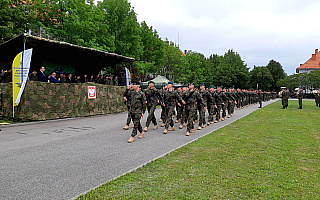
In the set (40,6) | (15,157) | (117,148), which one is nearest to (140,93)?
→ (117,148)

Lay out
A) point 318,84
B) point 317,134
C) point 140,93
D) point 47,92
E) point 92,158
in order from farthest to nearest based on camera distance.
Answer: point 318,84
point 47,92
point 317,134
point 140,93
point 92,158

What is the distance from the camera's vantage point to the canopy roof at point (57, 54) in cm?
1503

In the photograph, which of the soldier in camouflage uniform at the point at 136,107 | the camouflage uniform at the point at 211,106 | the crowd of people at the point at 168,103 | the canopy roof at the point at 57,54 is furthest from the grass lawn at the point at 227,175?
the canopy roof at the point at 57,54

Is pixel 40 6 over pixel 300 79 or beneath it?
over

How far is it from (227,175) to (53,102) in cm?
1199

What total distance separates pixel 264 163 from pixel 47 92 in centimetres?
1207

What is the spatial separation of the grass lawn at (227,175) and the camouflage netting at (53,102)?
955 cm

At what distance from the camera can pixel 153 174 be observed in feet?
15.1

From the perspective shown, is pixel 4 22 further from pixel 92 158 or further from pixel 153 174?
pixel 153 174

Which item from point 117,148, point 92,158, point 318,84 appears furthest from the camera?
point 318,84

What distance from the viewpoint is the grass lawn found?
3707 millimetres

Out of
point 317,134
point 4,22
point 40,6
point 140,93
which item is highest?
point 40,6

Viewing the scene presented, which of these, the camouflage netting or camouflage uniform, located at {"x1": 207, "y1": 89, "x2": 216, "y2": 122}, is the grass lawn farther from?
the camouflage netting

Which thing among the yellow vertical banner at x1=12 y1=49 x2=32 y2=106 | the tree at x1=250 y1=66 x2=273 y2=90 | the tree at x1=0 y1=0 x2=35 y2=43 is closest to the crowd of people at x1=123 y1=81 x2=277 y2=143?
the yellow vertical banner at x1=12 y1=49 x2=32 y2=106
